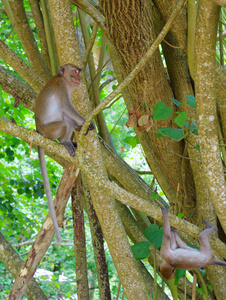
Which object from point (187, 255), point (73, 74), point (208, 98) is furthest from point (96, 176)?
point (73, 74)

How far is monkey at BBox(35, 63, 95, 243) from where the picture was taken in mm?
2656

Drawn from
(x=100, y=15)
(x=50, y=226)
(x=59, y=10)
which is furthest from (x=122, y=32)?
(x=50, y=226)

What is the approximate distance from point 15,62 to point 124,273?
2.02 m

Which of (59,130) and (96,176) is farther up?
(59,130)

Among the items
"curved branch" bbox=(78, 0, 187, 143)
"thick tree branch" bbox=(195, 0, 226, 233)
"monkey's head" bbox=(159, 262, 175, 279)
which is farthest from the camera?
"monkey's head" bbox=(159, 262, 175, 279)

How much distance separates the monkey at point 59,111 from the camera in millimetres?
2656

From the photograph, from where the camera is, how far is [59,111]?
9.66 ft

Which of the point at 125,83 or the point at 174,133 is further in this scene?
the point at 174,133

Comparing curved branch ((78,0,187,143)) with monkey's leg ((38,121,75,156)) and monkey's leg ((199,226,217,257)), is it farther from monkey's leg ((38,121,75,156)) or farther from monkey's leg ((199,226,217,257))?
monkey's leg ((199,226,217,257))

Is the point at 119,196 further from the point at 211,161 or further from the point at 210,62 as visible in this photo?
the point at 210,62

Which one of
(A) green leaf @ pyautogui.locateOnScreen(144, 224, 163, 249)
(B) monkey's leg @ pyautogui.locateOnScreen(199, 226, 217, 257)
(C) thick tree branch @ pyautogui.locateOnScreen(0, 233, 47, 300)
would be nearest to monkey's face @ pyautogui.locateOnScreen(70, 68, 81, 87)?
(A) green leaf @ pyautogui.locateOnScreen(144, 224, 163, 249)

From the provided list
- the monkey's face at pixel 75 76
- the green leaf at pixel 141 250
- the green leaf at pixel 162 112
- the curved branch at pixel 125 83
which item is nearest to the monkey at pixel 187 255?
the green leaf at pixel 141 250

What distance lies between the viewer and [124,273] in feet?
8.10

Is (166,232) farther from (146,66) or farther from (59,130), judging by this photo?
(146,66)
